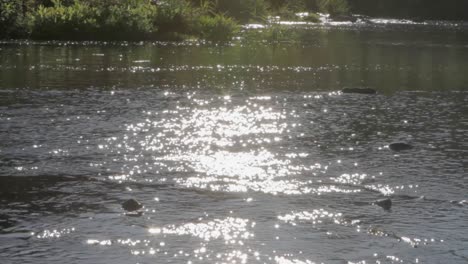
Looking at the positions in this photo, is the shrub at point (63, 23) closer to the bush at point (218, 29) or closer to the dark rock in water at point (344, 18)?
the bush at point (218, 29)

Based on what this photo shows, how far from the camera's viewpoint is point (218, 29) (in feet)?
177

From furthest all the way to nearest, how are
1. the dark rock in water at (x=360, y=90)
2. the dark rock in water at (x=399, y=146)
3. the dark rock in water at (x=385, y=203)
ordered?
the dark rock in water at (x=360, y=90) → the dark rock in water at (x=399, y=146) → the dark rock in water at (x=385, y=203)

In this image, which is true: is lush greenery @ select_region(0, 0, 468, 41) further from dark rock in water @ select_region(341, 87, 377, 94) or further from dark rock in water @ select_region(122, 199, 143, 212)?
dark rock in water @ select_region(122, 199, 143, 212)

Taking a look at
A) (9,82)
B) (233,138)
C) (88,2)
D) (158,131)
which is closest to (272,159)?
(233,138)

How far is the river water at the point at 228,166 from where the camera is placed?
11273mm

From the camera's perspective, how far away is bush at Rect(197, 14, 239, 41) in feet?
177

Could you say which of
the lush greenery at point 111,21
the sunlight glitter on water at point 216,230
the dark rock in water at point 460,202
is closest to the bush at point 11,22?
the lush greenery at point 111,21

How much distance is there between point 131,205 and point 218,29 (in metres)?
41.9

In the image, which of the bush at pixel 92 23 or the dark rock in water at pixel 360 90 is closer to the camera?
the dark rock in water at pixel 360 90

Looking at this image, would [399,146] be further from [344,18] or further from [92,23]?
[344,18]

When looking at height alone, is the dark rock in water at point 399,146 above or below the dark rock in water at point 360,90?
above

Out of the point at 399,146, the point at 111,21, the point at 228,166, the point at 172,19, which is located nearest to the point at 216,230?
the point at 228,166

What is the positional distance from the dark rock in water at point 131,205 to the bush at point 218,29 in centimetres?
4132

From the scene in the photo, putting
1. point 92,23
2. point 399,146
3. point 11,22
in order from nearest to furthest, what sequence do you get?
point 399,146 → point 11,22 → point 92,23
